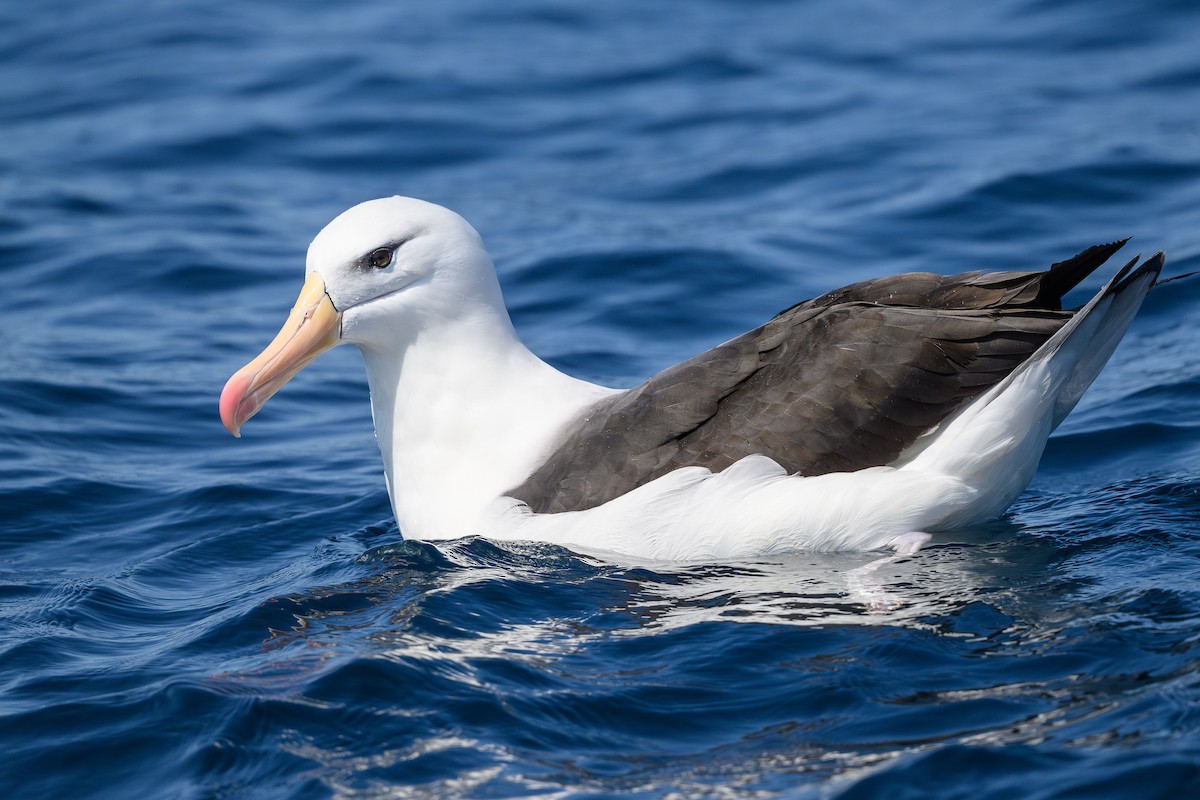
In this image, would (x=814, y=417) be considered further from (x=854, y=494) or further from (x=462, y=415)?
(x=462, y=415)

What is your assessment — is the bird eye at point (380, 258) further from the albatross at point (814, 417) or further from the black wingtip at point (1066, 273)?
the black wingtip at point (1066, 273)

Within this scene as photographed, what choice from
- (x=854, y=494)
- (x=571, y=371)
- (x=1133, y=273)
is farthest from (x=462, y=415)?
(x=571, y=371)

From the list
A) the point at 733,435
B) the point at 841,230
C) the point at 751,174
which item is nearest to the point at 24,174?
the point at 751,174

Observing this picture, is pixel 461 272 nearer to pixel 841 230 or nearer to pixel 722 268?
pixel 722 268

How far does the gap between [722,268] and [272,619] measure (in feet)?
20.8

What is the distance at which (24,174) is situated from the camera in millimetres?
15078

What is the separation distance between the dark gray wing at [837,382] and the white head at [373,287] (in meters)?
1.06

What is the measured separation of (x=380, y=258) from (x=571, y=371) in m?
3.65

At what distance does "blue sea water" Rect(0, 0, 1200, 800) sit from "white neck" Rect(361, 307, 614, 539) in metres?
0.27

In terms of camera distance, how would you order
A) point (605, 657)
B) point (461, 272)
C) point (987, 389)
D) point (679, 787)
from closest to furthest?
point (679, 787) → point (605, 657) → point (987, 389) → point (461, 272)

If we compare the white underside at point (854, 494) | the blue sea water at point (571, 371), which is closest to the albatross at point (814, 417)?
the white underside at point (854, 494)

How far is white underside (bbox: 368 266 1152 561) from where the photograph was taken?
6.30m

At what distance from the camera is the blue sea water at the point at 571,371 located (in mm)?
5188

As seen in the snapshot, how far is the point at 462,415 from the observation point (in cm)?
709
